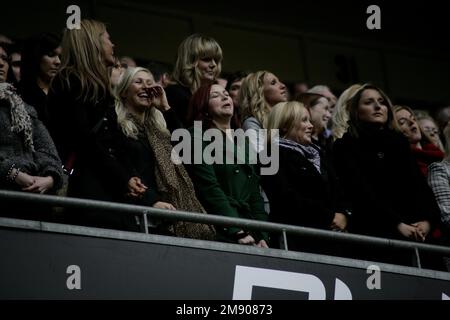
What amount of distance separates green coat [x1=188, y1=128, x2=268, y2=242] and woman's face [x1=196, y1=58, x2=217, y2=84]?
1.27 meters

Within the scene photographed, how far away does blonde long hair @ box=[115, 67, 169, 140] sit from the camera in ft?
25.9

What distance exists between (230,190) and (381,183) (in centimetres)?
140

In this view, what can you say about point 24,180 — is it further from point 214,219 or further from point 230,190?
point 230,190

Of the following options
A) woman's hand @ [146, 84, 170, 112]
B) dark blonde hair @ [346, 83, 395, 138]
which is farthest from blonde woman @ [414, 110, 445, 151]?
woman's hand @ [146, 84, 170, 112]

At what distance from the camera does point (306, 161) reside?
28.1 feet

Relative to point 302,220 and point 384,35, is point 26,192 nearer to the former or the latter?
point 302,220

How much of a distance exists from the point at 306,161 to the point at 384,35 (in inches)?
302

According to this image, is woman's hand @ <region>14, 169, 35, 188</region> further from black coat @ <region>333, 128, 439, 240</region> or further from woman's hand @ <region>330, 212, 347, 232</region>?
black coat @ <region>333, 128, 439, 240</region>

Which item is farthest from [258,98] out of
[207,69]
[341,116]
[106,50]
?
[106,50]

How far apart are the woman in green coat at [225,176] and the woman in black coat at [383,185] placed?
2.84 feet

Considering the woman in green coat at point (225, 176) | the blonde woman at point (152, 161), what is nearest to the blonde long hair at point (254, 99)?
the woman in green coat at point (225, 176)

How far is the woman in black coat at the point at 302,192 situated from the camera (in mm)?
8297

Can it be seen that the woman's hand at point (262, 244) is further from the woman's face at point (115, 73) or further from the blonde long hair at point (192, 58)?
the woman's face at point (115, 73)

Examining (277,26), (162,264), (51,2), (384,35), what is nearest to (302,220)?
(162,264)
